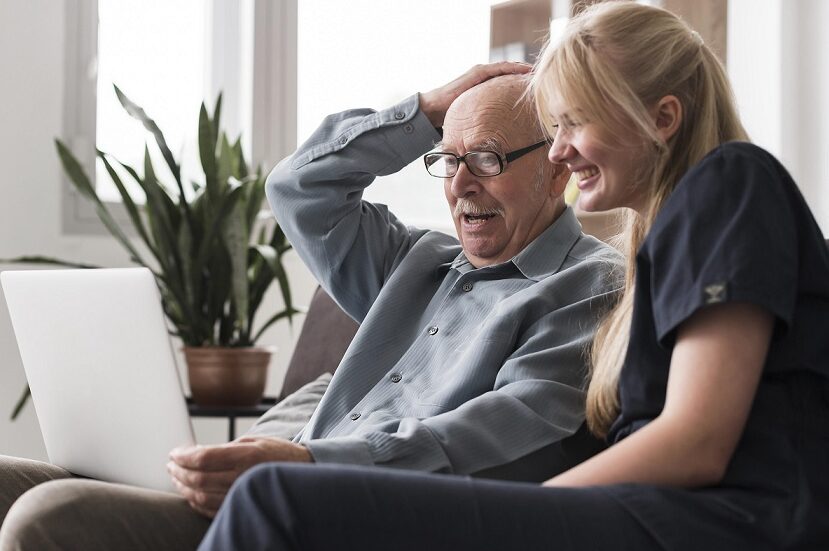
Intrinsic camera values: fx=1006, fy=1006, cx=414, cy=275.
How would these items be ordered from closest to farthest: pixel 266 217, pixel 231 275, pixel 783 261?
1. pixel 783 261
2. pixel 231 275
3. pixel 266 217

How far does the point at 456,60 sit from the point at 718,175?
337 cm

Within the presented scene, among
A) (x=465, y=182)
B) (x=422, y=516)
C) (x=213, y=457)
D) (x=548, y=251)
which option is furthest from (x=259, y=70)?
(x=422, y=516)

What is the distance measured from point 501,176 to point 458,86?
0.65ft

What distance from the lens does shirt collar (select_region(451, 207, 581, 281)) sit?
1615 millimetres

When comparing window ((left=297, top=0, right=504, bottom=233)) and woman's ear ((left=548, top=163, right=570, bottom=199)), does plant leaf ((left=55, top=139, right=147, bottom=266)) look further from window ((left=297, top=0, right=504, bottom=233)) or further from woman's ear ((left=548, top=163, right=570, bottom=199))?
woman's ear ((left=548, top=163, right=570, bottom=199))

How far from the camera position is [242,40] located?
A: 3814 mm

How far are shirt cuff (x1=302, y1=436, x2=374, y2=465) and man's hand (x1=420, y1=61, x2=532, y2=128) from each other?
731 millimetres

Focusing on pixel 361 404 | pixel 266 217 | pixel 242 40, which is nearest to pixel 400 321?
pixel 361 404

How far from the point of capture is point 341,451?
125cm

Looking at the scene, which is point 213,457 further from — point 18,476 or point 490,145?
point 490,145

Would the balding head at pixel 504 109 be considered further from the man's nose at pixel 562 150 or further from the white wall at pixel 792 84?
the white wall at pixel 792 84

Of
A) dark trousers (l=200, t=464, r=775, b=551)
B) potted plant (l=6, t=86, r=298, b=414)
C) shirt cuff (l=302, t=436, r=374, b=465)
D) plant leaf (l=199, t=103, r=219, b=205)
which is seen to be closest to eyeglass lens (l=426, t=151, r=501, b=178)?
shirt cuff (l=302, t=436, r=374, b=465)

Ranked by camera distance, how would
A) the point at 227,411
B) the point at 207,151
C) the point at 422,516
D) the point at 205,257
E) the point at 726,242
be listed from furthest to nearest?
the point at 207,151 < the point at 205,257 < the point at 227,411 < the point at 726,242 < the point at 422,516

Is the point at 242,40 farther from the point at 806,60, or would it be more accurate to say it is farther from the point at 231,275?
the point at 806,60
